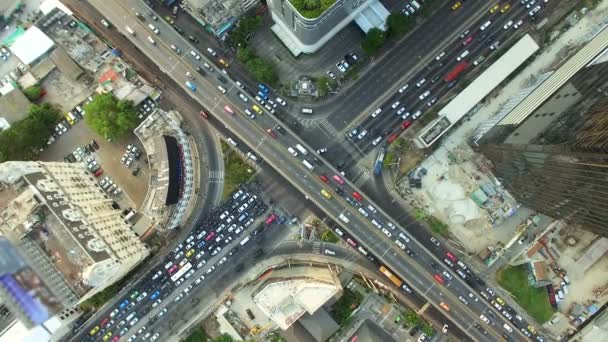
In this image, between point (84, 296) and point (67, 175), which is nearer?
point (84, 296)

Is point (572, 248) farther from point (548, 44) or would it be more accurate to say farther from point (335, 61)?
point (335, 61)

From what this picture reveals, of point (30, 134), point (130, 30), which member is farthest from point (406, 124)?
point (30, 134)

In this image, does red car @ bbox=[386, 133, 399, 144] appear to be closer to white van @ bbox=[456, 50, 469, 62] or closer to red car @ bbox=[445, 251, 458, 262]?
white van @ bbox=[456, 50, 469, 62]

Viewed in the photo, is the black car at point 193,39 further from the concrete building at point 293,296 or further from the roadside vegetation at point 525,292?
the roadside vegetation at point 525,292

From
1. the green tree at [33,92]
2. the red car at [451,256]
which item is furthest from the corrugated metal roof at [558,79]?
the green tree at [33,92]

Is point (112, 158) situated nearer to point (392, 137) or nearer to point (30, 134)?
point (30, 134)

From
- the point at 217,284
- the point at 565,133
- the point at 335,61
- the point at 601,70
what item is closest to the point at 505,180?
the point at 565,133

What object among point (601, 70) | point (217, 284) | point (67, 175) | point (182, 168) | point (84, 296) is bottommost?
point (601, 70)

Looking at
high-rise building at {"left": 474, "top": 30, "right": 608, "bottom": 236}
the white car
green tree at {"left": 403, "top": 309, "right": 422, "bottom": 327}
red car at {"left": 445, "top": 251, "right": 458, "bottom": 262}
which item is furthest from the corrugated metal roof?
green tree at {"left": 403, "top": 309, "right": 422, "bottom": 327}
